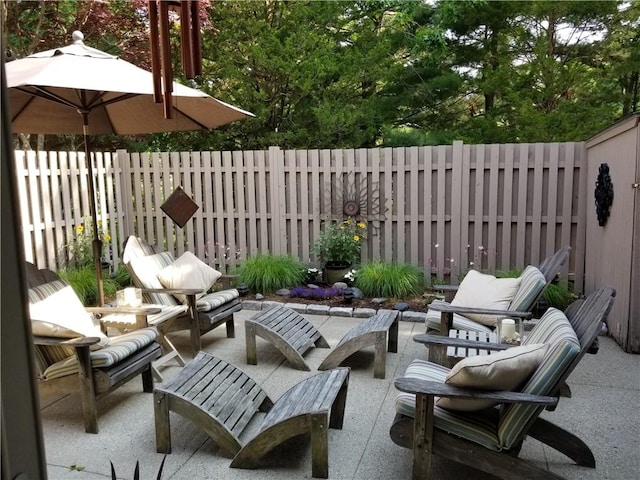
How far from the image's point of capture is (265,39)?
8.48 m

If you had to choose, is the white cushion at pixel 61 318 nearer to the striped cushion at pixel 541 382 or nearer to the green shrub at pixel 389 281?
the striped cushion at pixel 541 382

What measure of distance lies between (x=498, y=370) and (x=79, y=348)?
234 centimetres

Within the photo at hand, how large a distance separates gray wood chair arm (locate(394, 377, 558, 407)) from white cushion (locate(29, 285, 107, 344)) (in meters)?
1.97

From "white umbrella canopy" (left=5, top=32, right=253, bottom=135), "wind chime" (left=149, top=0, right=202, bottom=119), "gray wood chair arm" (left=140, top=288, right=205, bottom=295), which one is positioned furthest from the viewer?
"gray wood chair arm" (left=140, top=288, right=205, bottom=295)

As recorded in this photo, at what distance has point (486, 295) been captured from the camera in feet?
13.0

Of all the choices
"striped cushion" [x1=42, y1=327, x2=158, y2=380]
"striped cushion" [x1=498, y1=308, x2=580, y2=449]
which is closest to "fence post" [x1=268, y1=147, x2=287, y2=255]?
"striped cushion" [x1=42, y1=327, x2=158, y2=380]

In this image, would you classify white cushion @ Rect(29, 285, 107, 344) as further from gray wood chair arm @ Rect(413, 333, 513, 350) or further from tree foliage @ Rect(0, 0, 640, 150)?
tree foliage @ Rect(0, 0, 640, 150)

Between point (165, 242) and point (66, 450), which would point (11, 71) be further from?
point (165, 242)

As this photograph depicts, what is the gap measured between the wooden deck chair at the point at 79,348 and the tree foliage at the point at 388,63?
5.44 m

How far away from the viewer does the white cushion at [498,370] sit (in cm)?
212

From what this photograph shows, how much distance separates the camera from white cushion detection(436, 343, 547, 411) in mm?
2115

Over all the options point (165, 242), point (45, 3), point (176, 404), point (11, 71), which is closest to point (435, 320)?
point (176, 404)

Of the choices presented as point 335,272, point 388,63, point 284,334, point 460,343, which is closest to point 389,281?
point 335,272

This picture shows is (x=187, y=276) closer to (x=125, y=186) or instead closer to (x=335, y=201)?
(x=335, y=201)
